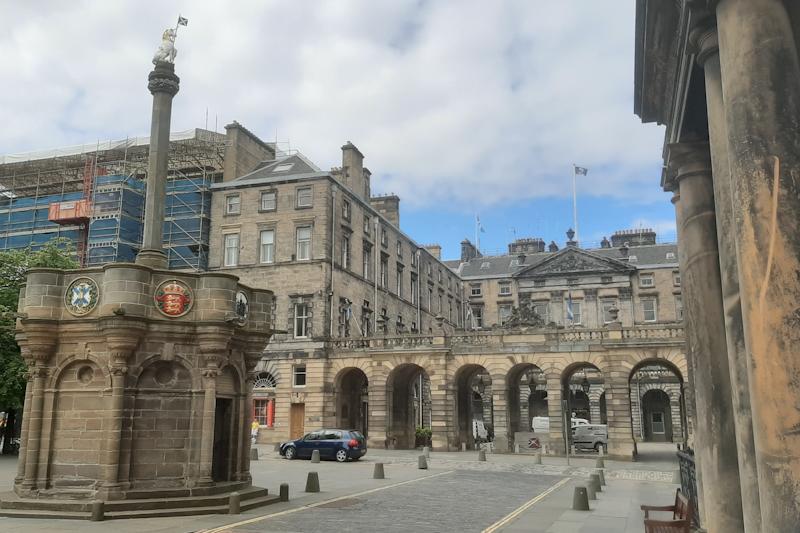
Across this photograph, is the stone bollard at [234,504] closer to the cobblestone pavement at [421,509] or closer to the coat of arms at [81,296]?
the cobblestone pavement at [421,509]

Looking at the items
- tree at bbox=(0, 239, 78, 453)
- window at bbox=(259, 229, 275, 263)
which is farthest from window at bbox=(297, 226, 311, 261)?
tree at bbox=(0, 239, 78, 453)

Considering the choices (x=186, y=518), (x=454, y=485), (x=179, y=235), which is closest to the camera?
(x=186, y=518)

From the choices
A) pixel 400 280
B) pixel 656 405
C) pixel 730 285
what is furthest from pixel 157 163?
Result: pixel 656 405

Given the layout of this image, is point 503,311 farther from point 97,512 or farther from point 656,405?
point 97,512

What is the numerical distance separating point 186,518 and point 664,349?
101 ft

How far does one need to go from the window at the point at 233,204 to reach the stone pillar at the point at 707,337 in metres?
41.2

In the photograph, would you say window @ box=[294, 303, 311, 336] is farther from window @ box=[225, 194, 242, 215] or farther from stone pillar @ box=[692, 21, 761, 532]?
stone pillar @ box=[692, 21, 761, 532]

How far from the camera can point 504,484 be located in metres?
23.0

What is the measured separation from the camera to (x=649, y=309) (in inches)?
2682

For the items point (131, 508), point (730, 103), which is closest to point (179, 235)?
point (131, 508)

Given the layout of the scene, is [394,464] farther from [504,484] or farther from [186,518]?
[186,518]

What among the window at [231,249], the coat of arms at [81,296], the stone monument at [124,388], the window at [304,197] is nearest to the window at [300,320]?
the window at [231,249]

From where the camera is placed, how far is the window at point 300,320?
4519cm

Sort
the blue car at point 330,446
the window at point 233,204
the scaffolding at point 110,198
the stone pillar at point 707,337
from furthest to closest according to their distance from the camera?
the window at point 233,204
the scaffolding at point 110,198
the blue car at point 330,446
the stone pillar at point 707,337
